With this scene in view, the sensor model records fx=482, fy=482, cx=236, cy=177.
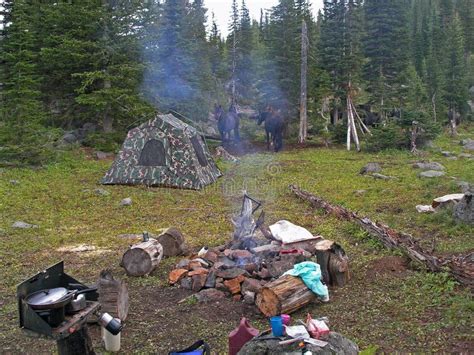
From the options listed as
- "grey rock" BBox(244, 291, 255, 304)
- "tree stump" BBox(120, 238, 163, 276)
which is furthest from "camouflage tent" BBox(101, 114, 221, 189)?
"grey rock" BBox(244, 291, 255, 304)

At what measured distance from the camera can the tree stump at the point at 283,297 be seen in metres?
6.10

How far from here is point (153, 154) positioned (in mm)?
15250

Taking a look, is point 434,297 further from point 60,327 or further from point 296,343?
point 60,327

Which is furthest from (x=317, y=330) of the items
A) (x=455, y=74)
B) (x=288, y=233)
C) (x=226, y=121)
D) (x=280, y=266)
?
(x=455, y=74)

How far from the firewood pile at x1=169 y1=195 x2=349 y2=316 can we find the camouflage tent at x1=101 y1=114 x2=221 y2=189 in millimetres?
6621

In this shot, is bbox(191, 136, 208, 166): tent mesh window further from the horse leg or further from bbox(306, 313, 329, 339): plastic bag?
bbox(306, 313, 329, 339): plastic bag

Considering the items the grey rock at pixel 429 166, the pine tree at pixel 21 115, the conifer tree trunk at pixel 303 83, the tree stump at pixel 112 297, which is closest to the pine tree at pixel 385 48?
the conifer tree trunk at pixel 303 83

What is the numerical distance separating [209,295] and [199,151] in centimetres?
966

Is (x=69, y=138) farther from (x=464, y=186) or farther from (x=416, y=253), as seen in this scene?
(x=416, y=253)

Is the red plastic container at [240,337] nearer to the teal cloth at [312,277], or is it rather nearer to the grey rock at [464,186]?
the teal cloth at [312,277]

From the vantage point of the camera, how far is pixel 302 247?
28.1 feet

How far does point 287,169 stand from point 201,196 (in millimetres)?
5319

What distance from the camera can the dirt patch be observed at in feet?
23.8

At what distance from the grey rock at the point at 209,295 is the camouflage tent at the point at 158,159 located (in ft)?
26.6
